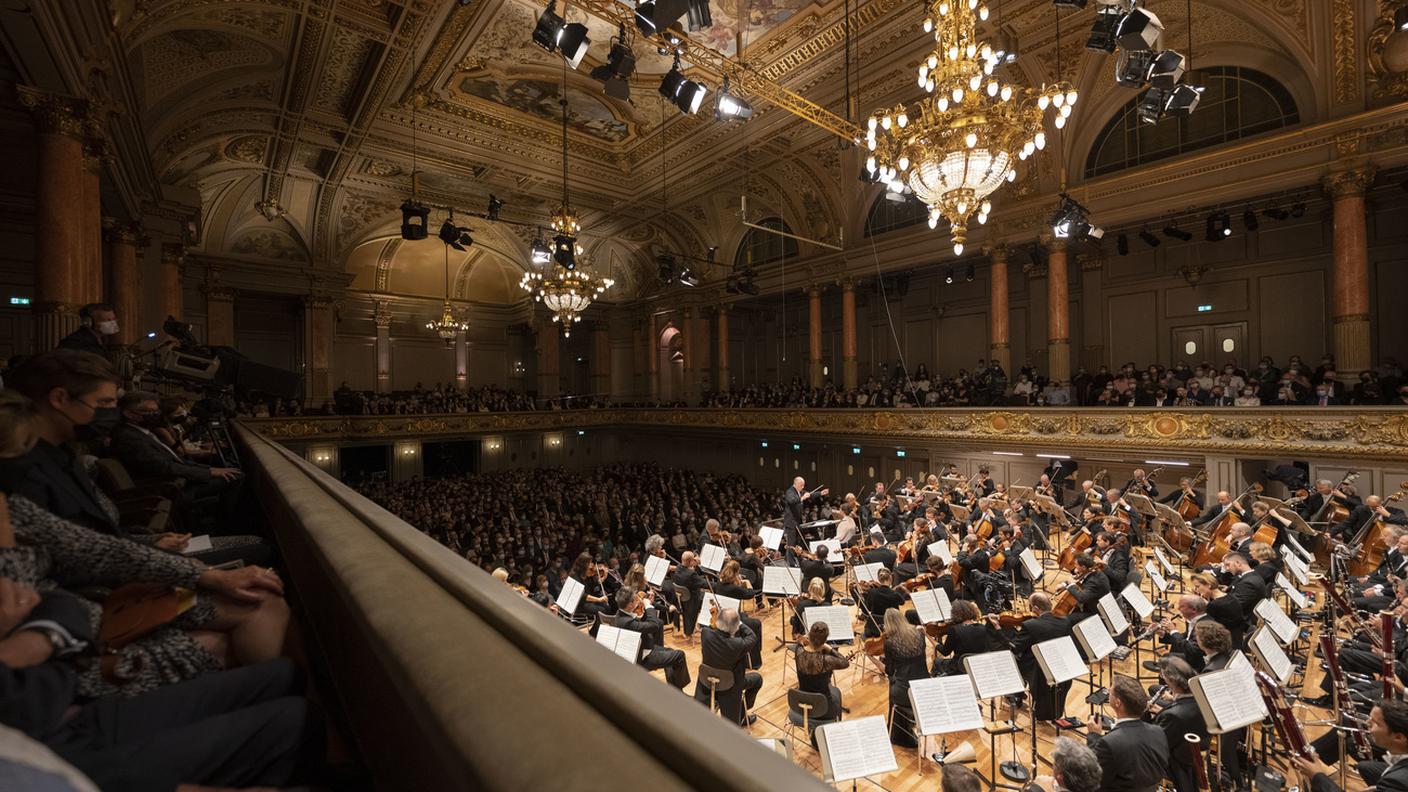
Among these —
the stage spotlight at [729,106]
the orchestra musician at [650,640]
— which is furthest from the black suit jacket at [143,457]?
the stage spotlight at [729,106]

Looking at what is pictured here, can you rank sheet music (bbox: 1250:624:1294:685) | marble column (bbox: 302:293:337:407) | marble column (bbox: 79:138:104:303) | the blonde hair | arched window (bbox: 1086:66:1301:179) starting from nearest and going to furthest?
the blonde hair
sheet music (bbox: 1250:624:1294:685)
marble column (bbox: 79:138:104:303)
arched window (bbox: 1086:66:1301:179)
marble column (bbox: 302:293:337:407)

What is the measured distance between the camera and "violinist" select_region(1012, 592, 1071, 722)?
5.22m

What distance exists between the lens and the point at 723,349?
2214 cm

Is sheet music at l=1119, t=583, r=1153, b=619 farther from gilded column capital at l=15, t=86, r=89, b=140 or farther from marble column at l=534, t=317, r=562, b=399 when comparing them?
marble column at l=534, t=317, r=562, b=399

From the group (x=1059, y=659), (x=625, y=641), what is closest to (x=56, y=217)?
(x=625, y=641)

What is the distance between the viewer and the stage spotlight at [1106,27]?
6.21 m

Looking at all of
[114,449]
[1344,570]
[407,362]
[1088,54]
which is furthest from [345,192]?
[1344,570]

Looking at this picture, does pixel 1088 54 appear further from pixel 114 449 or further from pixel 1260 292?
pixel 114 449

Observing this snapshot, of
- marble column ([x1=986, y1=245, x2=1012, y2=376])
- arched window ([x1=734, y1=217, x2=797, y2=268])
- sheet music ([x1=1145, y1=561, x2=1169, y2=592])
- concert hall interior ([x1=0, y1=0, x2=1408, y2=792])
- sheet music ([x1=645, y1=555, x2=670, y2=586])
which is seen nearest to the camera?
concert hall interior ([x1=0, y1=0, x2=1408, y2=792])

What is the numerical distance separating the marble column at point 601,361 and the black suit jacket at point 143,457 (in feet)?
74.1

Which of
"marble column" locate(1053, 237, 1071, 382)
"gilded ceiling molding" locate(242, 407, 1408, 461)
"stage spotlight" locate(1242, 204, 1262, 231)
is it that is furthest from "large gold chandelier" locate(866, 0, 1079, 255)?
"stage spotlight" locate(1242, 204, 1262, 231)

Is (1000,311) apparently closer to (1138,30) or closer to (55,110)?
(1138,30)

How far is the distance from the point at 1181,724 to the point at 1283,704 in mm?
731

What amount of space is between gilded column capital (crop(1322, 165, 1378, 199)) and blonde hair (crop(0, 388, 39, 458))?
15520mm
